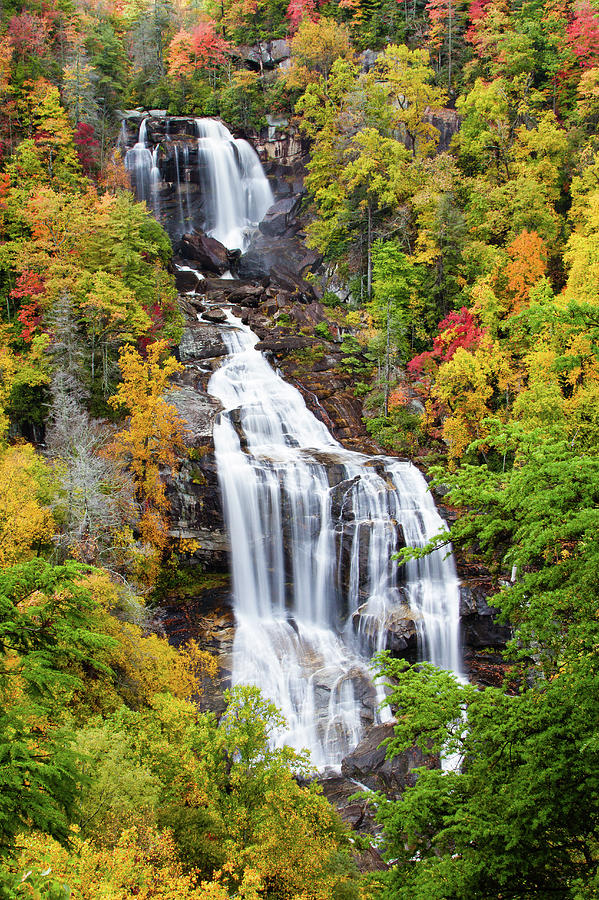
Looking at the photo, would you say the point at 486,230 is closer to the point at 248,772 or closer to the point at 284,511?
the point at 284,511

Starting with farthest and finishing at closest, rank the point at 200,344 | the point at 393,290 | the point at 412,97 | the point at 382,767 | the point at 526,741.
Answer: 1. the point at 412,97
2. the point at 200,344
3. the point at 393,290
4. the point at 382,767
5. the point at 526,741

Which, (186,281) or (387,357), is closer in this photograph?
(387,357)

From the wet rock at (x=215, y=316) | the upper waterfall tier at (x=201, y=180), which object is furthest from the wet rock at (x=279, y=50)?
the wet rock at (x=215, y=316)

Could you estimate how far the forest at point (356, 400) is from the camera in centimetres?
612

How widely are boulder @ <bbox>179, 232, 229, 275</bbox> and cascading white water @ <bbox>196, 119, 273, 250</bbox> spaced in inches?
74.2

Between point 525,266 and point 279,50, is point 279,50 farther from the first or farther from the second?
point 525,266

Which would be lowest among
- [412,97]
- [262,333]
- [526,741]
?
[526,741]

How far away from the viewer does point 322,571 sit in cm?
2612

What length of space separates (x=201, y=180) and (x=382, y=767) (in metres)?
42.6

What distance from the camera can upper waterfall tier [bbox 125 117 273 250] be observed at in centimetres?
4497

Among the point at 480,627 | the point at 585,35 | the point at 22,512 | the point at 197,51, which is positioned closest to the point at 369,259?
the point at 585,35

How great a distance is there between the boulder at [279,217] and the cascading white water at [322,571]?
21.9m

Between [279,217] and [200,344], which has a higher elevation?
[279,217]

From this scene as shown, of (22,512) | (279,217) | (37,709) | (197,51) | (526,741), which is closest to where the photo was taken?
(37,709)
